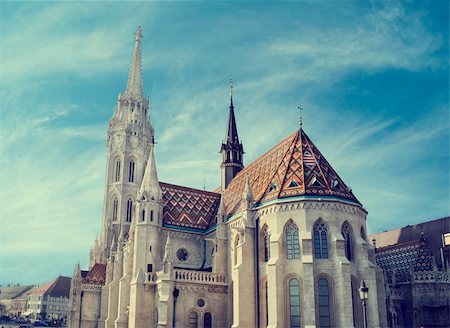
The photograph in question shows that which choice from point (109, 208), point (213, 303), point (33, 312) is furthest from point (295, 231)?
point (33, 312)

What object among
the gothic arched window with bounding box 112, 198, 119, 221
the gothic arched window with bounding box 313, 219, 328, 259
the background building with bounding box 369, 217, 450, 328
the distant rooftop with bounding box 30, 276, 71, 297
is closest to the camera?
the gothic arched window with bounding box 313, 219, 328, 259

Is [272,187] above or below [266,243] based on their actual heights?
above

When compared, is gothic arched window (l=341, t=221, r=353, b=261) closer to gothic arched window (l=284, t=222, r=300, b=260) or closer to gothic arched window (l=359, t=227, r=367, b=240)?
gothic arched window (l=359, t=227, r=367, b=240)

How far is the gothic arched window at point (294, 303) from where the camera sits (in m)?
34.4

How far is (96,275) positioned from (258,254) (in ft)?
104

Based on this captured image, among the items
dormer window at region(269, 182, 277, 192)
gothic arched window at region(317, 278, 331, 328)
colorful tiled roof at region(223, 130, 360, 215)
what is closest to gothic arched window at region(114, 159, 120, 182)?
colorful tiled roof at region(223, 130, 360, 215)

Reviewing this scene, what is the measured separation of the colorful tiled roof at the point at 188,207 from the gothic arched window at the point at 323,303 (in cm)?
1510

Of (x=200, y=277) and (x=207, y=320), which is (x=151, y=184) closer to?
(x=200, y=277)

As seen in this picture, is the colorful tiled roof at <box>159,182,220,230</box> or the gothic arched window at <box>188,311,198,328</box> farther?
the colorful tiled roof at <box>159,182,220,230</box>

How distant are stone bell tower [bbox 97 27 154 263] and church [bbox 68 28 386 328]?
17.4 metres

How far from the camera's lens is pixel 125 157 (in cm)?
6919

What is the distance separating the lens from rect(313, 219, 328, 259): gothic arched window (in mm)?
35875

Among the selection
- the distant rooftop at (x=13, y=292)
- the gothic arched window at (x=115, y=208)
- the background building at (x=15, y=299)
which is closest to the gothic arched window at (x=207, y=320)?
the gothic arched window at (x=115, y=208)

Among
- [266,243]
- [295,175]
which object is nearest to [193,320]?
[266,243]
